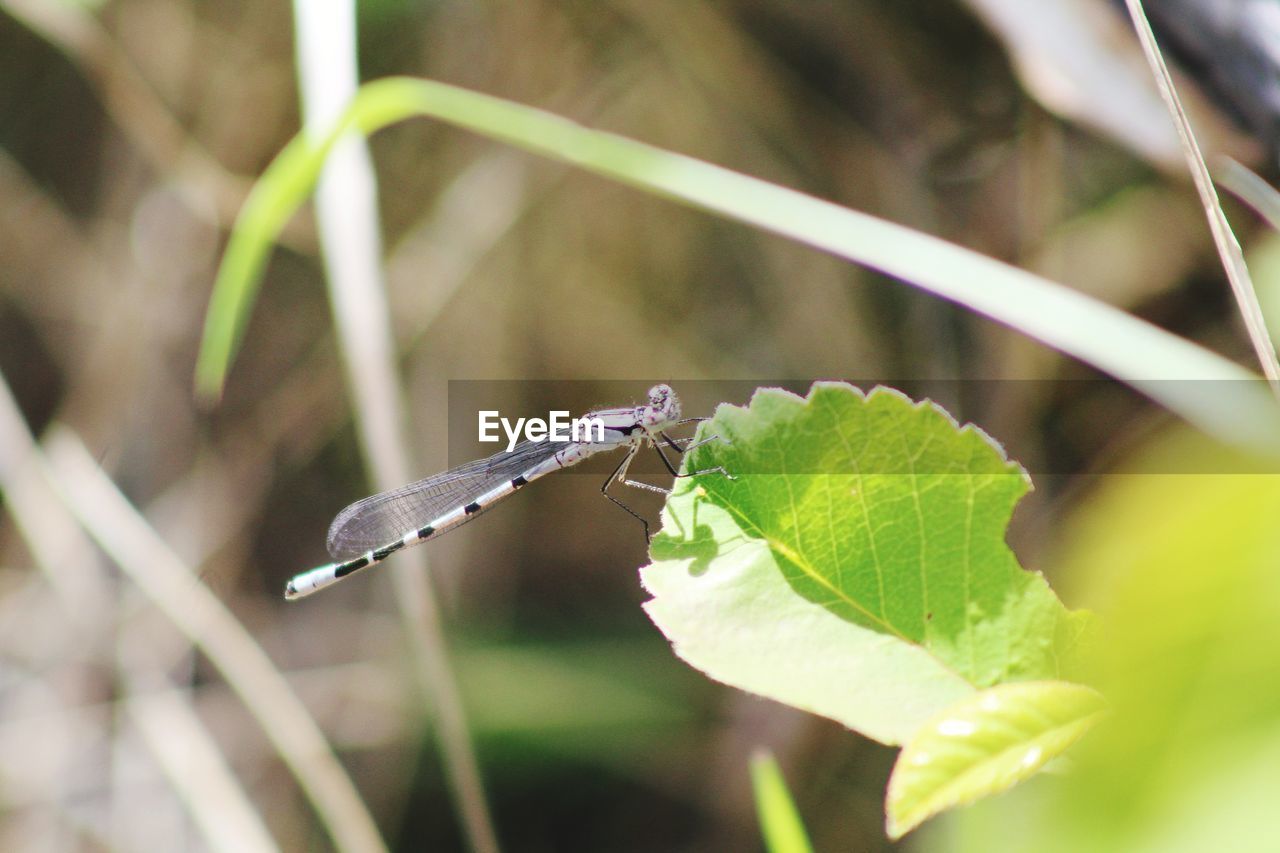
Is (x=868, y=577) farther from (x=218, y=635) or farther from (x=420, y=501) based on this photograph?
(x=218, y=635)

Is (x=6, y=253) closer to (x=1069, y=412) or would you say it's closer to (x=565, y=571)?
(x=565, y=571)

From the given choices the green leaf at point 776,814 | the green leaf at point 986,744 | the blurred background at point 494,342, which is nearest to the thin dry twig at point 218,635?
the blurred background at point 494,342

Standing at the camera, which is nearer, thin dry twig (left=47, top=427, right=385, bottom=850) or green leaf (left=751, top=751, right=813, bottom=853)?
green leaf (left=751, top=751, right=813, bottom=853)

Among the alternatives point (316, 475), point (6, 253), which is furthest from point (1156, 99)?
point (6, 253)

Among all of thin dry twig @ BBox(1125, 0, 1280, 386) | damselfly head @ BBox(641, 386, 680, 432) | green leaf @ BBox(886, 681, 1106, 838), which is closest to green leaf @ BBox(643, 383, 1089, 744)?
green leaf @ BBox(886, 681, 1106, 838)

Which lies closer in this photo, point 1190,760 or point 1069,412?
point 1190,760

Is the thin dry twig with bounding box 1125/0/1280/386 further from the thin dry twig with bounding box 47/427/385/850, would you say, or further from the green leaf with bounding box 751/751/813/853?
the thin dry twig with bounding box 47/427/385/850

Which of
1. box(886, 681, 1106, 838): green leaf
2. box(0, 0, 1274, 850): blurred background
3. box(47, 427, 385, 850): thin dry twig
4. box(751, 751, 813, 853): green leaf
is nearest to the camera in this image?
box(886, 681, 1106, 838): green leaf

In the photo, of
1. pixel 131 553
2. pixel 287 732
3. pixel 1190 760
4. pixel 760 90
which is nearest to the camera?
pixel 1190 760
